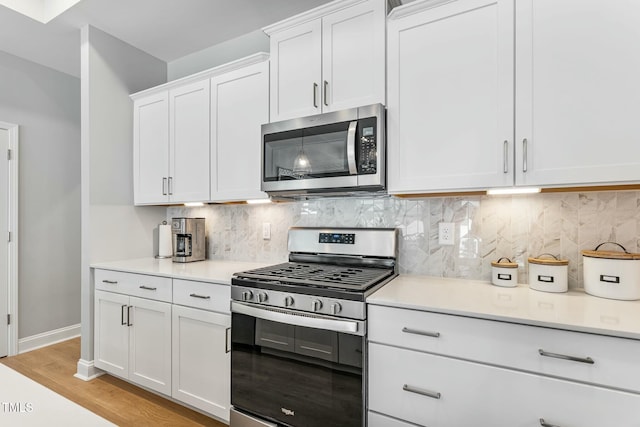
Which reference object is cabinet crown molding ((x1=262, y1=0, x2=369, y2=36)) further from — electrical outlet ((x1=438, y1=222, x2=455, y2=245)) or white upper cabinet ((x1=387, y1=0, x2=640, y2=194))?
electrical outlet ((x1=438, y1=222, x2=455, y2=245))

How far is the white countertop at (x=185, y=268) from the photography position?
6.74 ft

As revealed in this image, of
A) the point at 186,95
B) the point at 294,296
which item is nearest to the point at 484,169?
the point at 294,296

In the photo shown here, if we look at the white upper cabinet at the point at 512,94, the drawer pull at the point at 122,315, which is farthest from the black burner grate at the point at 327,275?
the drawer pull at the point at 122,315

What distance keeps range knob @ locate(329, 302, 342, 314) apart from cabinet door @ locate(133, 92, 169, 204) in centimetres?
181

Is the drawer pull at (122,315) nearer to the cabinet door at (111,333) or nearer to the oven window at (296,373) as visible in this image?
the cabinet door at (111,333)

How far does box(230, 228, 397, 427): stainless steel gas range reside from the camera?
150 cm

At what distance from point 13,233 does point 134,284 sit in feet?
5.38

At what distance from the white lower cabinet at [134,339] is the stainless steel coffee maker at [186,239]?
0.45m

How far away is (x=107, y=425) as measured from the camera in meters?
0.61

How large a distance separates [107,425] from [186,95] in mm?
2440

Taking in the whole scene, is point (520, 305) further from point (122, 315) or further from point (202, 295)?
point (122, 315)

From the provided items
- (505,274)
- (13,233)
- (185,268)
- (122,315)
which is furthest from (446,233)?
(13,233)

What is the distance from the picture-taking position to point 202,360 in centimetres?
200

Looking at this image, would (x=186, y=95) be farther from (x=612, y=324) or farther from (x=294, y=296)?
(x=612, y=324)
